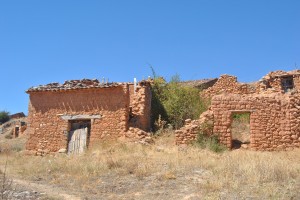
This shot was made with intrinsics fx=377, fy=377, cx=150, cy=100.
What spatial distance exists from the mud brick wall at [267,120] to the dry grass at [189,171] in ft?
2.08

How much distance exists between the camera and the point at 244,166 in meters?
10.1

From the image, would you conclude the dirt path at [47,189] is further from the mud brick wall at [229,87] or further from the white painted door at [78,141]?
the mud brick wall at [229,87]

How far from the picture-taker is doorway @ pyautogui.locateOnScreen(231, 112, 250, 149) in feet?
49.9

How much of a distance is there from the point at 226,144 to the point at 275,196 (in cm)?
708

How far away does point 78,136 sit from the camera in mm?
16672

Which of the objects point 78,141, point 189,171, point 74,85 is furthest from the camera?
point 74,85

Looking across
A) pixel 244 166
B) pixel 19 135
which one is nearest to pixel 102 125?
pixel 244 166

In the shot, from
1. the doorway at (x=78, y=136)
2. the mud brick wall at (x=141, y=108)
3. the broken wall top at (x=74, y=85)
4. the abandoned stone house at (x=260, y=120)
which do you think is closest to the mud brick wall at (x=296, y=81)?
the abandoned stone house at (x=260, y=120)

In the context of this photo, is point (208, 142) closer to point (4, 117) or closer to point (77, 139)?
point (77, 139)

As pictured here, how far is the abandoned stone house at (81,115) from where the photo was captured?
53.2 ft

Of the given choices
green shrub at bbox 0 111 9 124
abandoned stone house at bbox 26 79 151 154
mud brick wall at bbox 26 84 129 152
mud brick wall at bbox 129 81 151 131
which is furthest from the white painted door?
green shrub at bbox 0 111 9 124

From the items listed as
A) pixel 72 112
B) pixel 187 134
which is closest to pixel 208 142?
pixel 187 134

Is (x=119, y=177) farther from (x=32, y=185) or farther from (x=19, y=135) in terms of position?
(x=19, y=135)

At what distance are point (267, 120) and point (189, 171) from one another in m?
5.58
